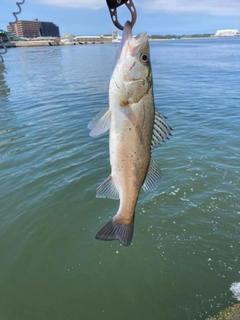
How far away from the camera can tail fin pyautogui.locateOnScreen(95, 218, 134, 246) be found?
10.8 feet

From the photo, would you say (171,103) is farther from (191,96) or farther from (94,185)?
(94,185)

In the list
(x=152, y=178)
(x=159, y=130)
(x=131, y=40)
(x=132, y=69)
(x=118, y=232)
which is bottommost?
(x=118, y=232)

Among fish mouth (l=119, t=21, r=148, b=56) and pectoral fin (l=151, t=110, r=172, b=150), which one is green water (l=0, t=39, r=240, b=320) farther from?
fish mouth (l=119, t=21, r=148, b=56)

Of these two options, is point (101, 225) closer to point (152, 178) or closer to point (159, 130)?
point (152, 178)

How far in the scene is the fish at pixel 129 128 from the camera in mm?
2863

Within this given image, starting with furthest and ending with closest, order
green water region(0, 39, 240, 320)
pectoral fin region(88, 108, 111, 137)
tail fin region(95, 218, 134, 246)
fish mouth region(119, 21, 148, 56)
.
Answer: green water region(0, 39, 240, 320) < tail fin region(95, 218, 134, 246) < pectoral fin region(88, 108, 111, 137) < fish mouth region(119, 21, 148, 56)

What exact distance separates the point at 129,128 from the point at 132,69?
0.62 meters

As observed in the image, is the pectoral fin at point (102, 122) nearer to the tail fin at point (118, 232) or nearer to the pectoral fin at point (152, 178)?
the pectoral fin at point (152, 178)

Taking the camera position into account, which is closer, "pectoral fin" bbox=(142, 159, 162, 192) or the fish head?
the fish head

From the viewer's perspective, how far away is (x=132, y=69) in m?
2.86

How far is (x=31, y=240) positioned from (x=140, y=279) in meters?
2.71

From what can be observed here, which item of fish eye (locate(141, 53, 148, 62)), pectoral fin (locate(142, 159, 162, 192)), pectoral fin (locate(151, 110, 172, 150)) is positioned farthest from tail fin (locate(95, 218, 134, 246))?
fish eye (locate(141, 53, 148, 62))

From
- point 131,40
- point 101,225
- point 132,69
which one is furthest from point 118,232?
point 101,225

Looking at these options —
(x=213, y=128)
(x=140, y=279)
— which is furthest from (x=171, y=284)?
(x=213, y=128)
